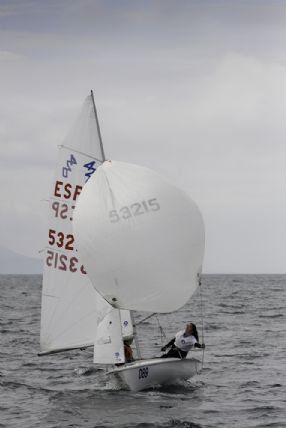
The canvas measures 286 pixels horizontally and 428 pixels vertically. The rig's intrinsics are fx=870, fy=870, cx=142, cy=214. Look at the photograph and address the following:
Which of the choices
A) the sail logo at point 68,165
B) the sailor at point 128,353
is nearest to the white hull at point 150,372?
the sailor at point 128,353

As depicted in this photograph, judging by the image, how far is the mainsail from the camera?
66.3 ft

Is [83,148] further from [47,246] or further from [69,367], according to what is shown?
[69,367]

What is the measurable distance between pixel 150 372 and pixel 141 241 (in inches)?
115

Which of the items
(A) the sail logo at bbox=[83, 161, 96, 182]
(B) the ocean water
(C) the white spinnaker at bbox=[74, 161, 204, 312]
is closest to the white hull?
(B) the ocean water

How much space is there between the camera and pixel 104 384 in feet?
66.4

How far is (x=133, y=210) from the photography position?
17.5 meters

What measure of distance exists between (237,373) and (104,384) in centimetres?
378

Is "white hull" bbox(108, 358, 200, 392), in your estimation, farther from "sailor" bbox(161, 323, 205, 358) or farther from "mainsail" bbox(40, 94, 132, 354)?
"mainsail" bbox(40, 94, 132, 354)

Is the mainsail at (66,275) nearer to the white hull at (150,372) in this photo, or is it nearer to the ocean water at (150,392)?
the ocean water at (150,392)

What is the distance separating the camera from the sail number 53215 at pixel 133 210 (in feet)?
57.5

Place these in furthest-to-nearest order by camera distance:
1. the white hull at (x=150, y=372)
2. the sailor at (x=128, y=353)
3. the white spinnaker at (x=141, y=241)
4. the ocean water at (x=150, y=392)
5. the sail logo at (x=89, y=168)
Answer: the sail logo at (x=89, y=168) → the sailor at (x=128, y=353) → the white hull at (x=150, y=372) → the white spinnaker at (x=141, y=241) → the ocean water at (x=150, y=392)

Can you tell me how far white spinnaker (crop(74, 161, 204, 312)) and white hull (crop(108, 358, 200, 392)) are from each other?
1404mm

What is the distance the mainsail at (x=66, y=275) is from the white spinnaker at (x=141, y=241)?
229 centimetres

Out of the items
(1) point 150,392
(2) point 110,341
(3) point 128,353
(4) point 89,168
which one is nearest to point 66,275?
(2) point 110,341
